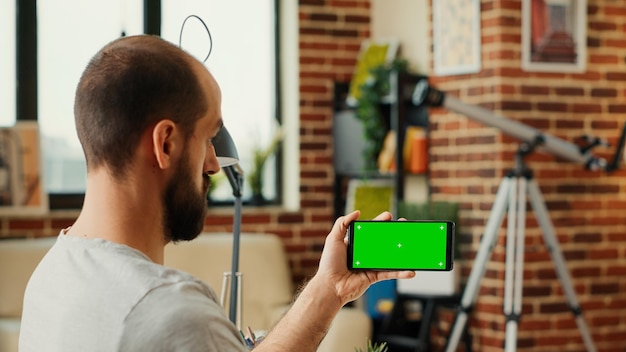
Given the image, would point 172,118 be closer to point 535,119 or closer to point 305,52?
point 535,119

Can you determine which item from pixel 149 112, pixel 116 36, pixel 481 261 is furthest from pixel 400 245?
pixel 116 36

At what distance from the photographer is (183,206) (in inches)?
53.9

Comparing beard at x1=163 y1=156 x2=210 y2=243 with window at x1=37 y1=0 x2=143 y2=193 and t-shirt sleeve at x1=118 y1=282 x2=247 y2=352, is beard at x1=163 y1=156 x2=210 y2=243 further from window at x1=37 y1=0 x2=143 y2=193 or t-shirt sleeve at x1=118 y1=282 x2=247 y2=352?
window at x1=37 y1=0 x2=143 y2=193

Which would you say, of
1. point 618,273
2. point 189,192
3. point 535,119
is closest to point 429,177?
point 535,119

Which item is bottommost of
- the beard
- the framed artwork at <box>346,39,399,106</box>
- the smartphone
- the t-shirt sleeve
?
the t-shirt sleeve

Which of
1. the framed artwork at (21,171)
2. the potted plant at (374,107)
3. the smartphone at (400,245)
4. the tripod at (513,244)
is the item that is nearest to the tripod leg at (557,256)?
the tripod at (513,244)

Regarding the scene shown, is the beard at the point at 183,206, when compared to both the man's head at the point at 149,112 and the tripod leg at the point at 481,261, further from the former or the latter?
the tripod leg at the point at 481,261

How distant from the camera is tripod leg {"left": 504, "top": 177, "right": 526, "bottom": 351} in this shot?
14.4ft

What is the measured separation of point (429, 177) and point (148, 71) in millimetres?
3954

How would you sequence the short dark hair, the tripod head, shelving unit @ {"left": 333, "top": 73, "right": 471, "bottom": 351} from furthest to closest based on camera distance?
shelving unit @ {"left": 333, "top": 73, "right": 471, "bottom": 351} → the tripod head → the short dark hair

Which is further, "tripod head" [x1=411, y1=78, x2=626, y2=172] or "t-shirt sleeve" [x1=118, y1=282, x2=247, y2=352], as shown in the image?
"tripod head" [x1=411, y1=78, x2=626, y2=172]

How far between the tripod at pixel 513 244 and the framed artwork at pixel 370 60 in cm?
109

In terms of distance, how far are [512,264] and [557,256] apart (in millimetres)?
208

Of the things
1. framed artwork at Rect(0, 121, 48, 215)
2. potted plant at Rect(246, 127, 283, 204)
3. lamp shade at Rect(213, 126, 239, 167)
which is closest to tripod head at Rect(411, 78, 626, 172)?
potted plant at Rect(246, 127, 283, 204)
